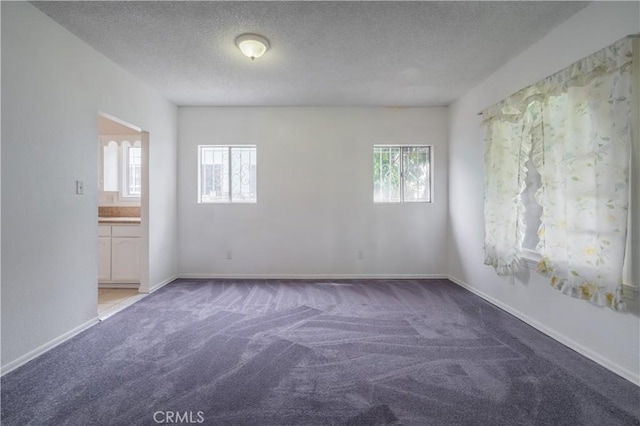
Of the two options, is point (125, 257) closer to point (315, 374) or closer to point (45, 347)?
point (45, 347)

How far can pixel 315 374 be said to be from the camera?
184 centimetres

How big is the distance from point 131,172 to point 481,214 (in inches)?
202

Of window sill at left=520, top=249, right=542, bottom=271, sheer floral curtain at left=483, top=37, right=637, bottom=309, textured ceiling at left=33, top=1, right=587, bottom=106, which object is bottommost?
window sill at left=520, top=249, right=542, bottom=271

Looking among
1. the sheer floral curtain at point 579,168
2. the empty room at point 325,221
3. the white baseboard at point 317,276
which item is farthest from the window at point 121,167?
the sheer floral curtain at point 579,168

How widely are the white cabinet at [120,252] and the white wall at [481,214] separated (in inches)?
172

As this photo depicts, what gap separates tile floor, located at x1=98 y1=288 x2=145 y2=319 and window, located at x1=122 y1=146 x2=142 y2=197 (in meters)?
1.55

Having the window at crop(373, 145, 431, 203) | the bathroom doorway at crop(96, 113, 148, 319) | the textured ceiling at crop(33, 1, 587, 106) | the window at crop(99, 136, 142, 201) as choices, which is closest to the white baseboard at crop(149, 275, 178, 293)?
the bathroom doorway at crop(96, 113, 148, 319)

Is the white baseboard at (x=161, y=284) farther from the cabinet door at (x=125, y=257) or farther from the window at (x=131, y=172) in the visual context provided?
the window at (x=131, y=172)

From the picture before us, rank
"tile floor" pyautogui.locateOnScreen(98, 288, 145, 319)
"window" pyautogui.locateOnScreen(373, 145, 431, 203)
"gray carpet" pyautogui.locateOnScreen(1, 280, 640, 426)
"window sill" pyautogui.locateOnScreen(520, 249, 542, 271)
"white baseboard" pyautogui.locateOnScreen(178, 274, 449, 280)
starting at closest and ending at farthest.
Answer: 1. "gray carpet" pyautogui.locateOnScreen(1, 280, 640, 426)
2. "window sill" pyautogui.locateOnScreen(520, 249, 542, 271)
3. "tile floor" pyautogui.locateOnScreen(98, 288, 145, 319)
4. "white baseboard" pyautogui.locateOnScreen(178, 274, 449, 280)
5. "window" pyautogui.locateOnScreen(373, 145, 431, 203)

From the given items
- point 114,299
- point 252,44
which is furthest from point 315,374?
point 114,299

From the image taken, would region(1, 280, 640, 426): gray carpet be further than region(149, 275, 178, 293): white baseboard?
No

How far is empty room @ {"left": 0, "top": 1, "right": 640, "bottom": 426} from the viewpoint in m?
1.74

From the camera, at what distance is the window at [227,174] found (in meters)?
4.29

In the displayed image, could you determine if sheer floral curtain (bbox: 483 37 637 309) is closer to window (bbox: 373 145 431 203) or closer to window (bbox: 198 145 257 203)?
window (bbox: 373 145 431 203)
